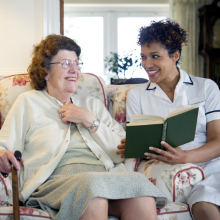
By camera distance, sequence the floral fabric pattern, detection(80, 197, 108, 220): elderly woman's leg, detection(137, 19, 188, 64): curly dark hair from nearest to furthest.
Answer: detection(80, 197, 108, 220): elderly woman's leg < detection(137, 19, 188, 64): curly dark hair < the floral fabric pattern

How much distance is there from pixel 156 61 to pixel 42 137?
78cm

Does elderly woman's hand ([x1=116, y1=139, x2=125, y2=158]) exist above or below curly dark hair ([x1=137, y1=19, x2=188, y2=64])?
below

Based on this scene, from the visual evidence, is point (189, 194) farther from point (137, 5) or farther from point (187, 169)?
point (137, 5)

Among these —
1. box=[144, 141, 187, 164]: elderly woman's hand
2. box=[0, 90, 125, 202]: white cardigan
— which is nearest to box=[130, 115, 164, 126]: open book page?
box=[144, 141, 187, 164]: elderly woman's hand

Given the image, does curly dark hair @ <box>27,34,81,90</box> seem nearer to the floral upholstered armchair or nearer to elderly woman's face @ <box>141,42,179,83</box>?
the floral upholstered armchair

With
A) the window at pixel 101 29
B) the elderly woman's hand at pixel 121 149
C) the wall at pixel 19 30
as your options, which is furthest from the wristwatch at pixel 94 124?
the window at pixel 101 29

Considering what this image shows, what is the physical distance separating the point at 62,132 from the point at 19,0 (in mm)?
1189

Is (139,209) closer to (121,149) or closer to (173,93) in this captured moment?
(121,149)

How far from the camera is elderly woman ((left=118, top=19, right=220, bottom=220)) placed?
1.76m

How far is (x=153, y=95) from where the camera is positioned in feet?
6.51

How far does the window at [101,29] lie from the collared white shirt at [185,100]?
3.95 m

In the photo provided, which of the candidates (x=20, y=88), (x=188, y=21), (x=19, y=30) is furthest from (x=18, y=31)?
(x=188, y=21)

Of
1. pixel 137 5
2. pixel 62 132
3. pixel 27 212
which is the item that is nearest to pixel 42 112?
pixel 62 132

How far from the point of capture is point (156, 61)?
193cm
